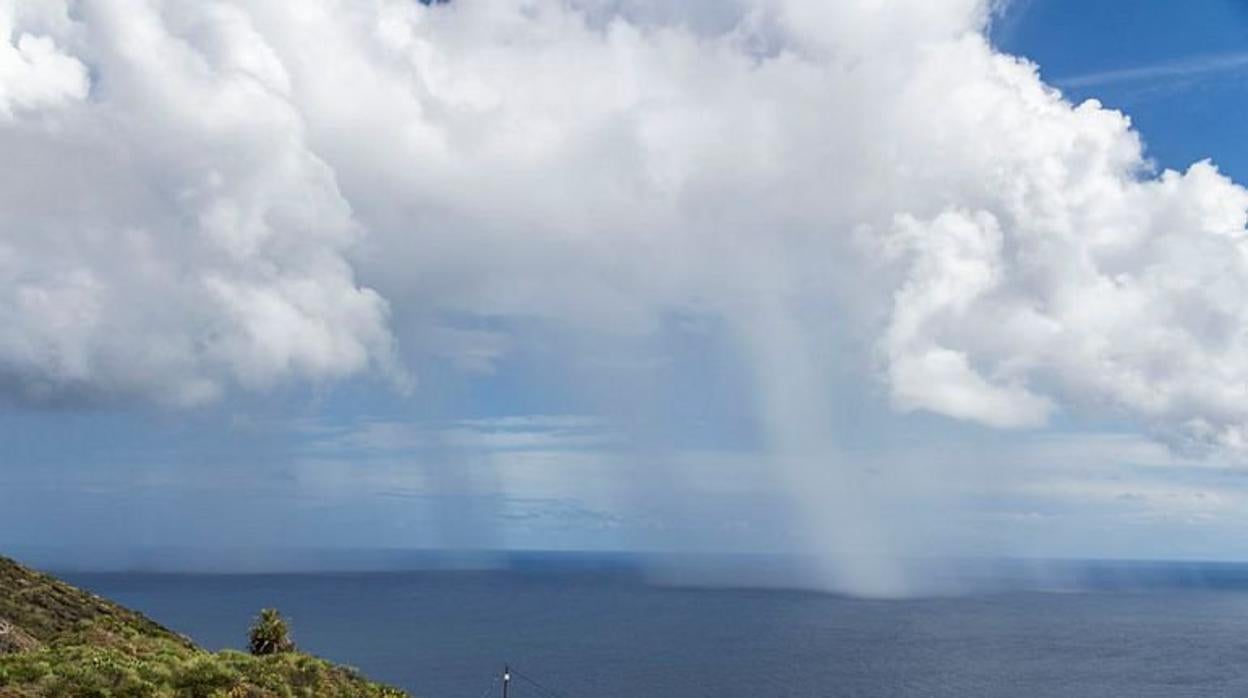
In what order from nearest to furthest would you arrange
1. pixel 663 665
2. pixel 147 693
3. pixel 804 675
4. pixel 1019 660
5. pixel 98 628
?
pixel 147 693, pixel 98 628, pixel 804 675, pixel 663 665, pixel 1019 660

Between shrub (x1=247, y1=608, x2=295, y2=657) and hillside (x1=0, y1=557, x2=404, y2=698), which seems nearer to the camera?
hillside (x1=0, y1=557, x2=404, y2=698)

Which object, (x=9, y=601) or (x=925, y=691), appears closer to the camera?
(x=9, y=601)

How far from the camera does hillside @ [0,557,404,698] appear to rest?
38.1 metres

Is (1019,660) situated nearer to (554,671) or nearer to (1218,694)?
(1218,694)

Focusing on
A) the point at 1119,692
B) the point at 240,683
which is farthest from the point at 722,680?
the point at 240,683

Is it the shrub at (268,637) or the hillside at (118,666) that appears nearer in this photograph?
the hillside at (118,666)

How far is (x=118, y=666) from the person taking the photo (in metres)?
40.1

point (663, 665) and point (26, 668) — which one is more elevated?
point (26, 668)

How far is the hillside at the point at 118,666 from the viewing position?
38.1 metres

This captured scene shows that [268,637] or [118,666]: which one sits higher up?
[118,666]

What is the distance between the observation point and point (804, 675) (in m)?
174

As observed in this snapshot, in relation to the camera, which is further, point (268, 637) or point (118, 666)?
point (268, 637)

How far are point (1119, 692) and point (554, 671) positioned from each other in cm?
9650

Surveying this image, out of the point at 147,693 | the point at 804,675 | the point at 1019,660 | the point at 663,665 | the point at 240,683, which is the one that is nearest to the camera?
the point at 147,693
